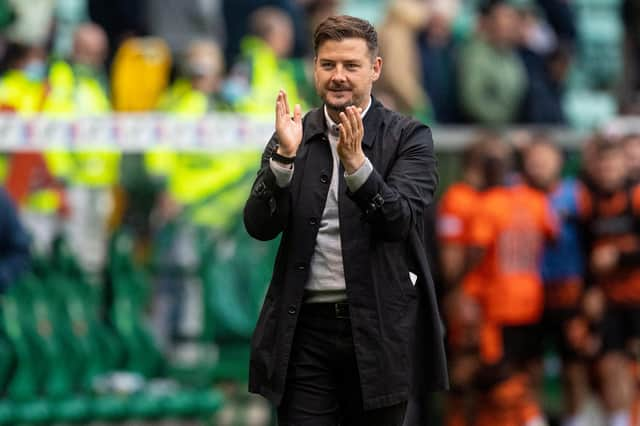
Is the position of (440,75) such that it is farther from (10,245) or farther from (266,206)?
(266,206)

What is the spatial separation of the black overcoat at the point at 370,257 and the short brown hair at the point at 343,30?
1.00ft

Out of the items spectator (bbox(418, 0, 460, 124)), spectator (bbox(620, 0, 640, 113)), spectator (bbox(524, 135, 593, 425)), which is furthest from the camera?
spectator (bbox(620, 0, 640, 113))

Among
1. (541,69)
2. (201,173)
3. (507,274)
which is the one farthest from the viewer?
(541,69)

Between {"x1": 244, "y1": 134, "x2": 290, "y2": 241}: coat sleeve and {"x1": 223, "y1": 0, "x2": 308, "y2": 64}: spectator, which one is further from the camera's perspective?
{"x1": 223, "y1": 0, "x2": 308, "y2": 64}: spectator

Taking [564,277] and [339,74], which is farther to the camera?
[564,277]

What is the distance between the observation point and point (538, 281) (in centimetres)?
1072

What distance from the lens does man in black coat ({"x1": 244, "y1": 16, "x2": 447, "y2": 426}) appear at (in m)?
5.64

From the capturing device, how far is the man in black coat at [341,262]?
5.64 meters

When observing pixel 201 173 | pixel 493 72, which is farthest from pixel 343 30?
pixel 493 72

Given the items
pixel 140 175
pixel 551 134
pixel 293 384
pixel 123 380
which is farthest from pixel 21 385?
pixel 551 134

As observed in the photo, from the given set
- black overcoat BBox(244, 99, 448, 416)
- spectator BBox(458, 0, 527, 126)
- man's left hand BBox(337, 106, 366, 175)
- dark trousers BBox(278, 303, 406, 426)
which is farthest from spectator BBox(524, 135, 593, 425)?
man's left hand BBox(337, 106, 366, 175)

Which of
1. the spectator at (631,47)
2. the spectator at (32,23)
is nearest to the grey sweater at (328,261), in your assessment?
the spectator at (32,23)

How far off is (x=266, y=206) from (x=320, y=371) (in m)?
0.63

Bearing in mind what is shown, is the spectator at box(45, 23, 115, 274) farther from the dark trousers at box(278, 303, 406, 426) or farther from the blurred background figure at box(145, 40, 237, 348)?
the dark trousers at box(278, 303, 406, 426)
